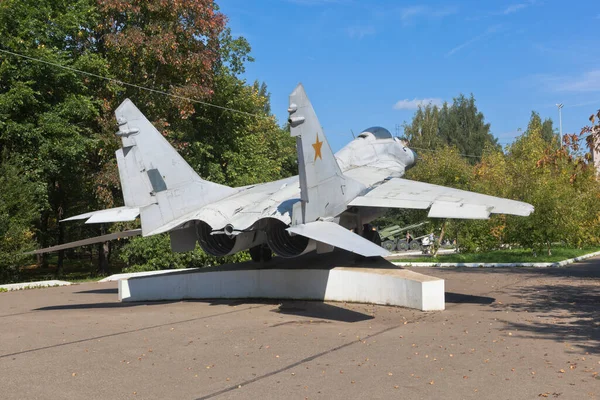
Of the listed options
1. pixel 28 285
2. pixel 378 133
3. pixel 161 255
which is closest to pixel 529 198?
pixel 378 133

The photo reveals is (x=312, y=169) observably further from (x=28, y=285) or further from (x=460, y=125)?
(x=460, y=125)

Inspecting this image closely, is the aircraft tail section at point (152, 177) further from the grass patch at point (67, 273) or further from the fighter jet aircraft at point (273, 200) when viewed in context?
the grass patch at point (67, 273)

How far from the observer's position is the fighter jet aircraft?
39.4 ft

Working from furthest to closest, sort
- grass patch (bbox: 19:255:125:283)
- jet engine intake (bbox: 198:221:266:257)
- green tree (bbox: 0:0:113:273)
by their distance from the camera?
grass patch (bbox: 19:255:125:283)
green tree (bbox: 0:0:113:273)
jet engine intake (bbox: 198:221:266:257)

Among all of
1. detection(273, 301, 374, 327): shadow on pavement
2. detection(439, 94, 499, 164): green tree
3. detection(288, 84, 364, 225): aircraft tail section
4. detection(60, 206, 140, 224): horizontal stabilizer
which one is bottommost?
detection(273, 301, 374, 327): shadow on pavement

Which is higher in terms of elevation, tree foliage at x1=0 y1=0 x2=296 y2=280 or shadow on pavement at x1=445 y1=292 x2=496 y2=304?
tree foliage at x1=0 y1=0 x2=296 y2=280

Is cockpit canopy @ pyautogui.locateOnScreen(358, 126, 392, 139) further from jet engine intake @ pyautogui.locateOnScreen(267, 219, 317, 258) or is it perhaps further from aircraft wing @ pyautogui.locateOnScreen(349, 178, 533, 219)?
jet engine intake @ pyautogui.locateOnScreen(267, 219, 317, 258)

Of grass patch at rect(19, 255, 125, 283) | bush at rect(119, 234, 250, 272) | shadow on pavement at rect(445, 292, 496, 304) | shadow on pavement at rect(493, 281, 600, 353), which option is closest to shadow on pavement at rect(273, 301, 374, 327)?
shadow on pavement at rect(445, 292, 496, 304)

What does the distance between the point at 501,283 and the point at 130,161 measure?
35.3 ft

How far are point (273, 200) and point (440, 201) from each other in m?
3.74

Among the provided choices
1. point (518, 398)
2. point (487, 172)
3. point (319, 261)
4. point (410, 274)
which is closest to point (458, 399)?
point (518, 398)

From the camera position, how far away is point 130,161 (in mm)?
14328

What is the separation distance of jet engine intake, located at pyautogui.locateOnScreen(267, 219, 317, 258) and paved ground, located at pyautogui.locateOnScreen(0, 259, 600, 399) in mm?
1253

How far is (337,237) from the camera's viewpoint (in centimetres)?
1137
